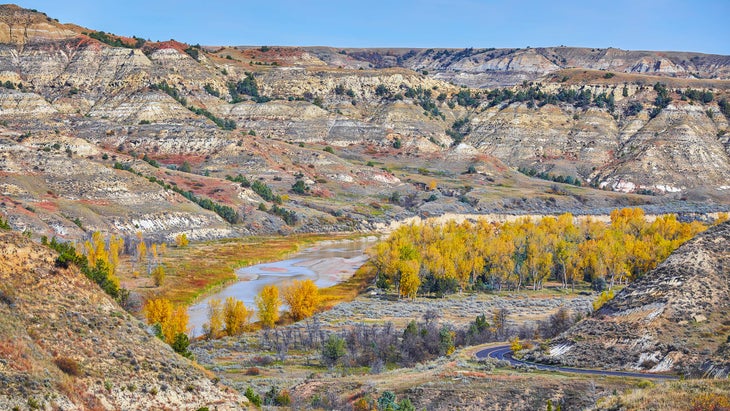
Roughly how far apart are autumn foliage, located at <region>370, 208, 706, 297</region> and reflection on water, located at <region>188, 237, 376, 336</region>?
27.9 ft

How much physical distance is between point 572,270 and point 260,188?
76.4 metres

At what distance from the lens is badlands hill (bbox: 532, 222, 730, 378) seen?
4791cm

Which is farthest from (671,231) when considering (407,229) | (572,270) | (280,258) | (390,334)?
(390,334)

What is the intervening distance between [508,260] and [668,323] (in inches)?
1980

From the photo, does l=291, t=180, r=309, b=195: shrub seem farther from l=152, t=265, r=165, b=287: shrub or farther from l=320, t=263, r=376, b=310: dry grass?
l=152, t=265, r=165, b=287: shrub

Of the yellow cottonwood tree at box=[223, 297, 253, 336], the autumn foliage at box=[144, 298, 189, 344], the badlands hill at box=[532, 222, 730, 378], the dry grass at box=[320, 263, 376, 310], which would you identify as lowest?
the dry grass at box=[320, 263, 376, 310]

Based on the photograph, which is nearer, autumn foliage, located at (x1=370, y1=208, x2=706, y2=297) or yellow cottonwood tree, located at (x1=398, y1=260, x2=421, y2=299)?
yellow cottonwood tree, located at (x1=398, y1=260, x2=421, y2=299)

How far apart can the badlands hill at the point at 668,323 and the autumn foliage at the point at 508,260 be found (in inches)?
1520

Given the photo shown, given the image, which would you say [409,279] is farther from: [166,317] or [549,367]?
[549,367]

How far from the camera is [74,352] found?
114 feet

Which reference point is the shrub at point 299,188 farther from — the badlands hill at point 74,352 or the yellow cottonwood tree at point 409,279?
the badlands hill at point 74,352

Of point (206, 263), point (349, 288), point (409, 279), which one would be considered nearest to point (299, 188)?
A: point (206, 263)

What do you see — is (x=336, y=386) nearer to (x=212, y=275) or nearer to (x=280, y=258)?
(x=212, y=275)

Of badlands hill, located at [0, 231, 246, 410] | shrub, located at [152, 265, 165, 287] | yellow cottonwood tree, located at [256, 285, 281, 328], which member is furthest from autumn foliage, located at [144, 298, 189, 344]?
badlands hill, located at [0, 231, 246, 410]
